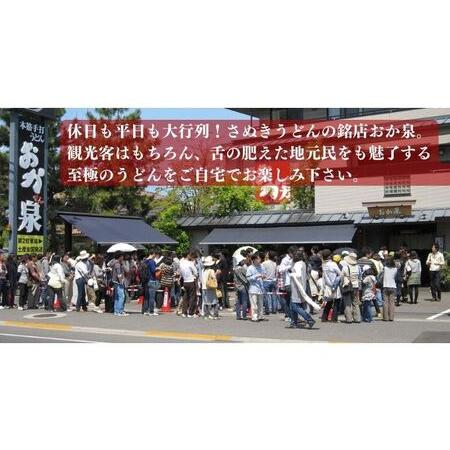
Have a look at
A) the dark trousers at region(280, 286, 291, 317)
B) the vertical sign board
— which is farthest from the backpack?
the vertical sign board

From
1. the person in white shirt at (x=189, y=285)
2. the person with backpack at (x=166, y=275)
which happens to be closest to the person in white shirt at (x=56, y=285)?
the person with backpack at (x=166, y=275)

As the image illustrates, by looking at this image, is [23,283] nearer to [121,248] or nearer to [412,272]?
[121,248]

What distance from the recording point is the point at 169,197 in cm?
3011

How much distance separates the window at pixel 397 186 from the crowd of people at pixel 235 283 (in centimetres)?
586

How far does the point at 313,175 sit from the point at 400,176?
6.82 metres

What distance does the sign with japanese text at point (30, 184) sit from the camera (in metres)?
18.9

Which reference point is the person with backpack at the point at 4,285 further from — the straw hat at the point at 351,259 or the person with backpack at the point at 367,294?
the person with backpack at the point at 367,294

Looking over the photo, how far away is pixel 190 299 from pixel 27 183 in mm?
7205

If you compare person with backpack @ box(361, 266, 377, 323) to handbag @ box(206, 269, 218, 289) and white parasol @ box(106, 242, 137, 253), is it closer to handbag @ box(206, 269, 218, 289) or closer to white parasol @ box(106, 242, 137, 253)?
handbag @ box(206, 269, 218, 289)

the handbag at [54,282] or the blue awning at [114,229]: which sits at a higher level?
the blue awning at [114,229]

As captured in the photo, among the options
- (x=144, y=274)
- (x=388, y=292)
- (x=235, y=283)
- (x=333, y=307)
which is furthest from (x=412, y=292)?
(x=144, y=274)

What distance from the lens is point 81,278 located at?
16.3m
